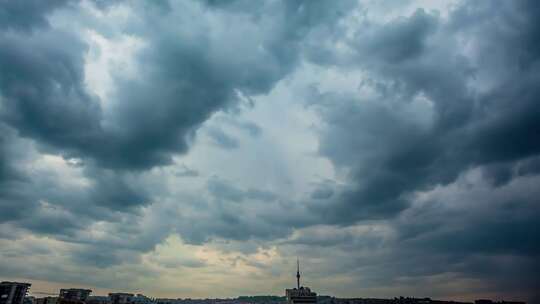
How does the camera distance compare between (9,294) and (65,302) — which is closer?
(9,294)

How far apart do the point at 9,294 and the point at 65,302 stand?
30728 mm

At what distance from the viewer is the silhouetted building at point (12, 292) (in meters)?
174

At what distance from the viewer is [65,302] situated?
654ft

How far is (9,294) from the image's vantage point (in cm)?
17500

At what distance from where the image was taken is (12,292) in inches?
6944

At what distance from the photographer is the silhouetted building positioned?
570 ft
